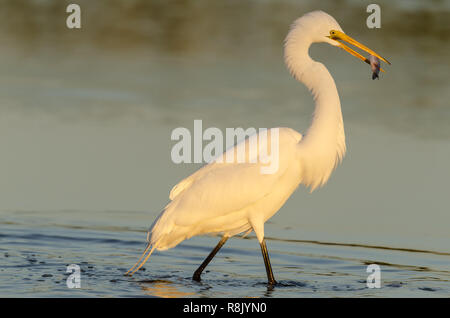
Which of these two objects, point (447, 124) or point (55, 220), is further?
point (447, 124)

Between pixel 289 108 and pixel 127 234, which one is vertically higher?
pixel 289 108

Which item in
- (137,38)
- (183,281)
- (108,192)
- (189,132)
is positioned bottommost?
(183,281)

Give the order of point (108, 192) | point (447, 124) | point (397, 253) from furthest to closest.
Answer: point (447, 124) < point (108, 192) < point (397, 253)

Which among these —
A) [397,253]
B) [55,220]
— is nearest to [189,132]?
[55,220]

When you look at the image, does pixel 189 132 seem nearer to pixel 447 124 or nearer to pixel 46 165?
pixel 46 165

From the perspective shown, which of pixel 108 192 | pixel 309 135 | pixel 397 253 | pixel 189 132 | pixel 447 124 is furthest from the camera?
pixel 447 124

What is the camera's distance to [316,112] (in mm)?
8680

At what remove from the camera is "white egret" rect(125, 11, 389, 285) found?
336 inches

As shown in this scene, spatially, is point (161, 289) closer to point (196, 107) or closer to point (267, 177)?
point (267, 177)

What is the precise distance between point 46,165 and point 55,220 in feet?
4.96

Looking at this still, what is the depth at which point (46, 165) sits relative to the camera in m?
11.7

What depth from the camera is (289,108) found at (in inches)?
568

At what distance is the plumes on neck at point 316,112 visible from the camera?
8.62 m

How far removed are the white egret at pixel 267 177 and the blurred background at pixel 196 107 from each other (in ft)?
4.71
